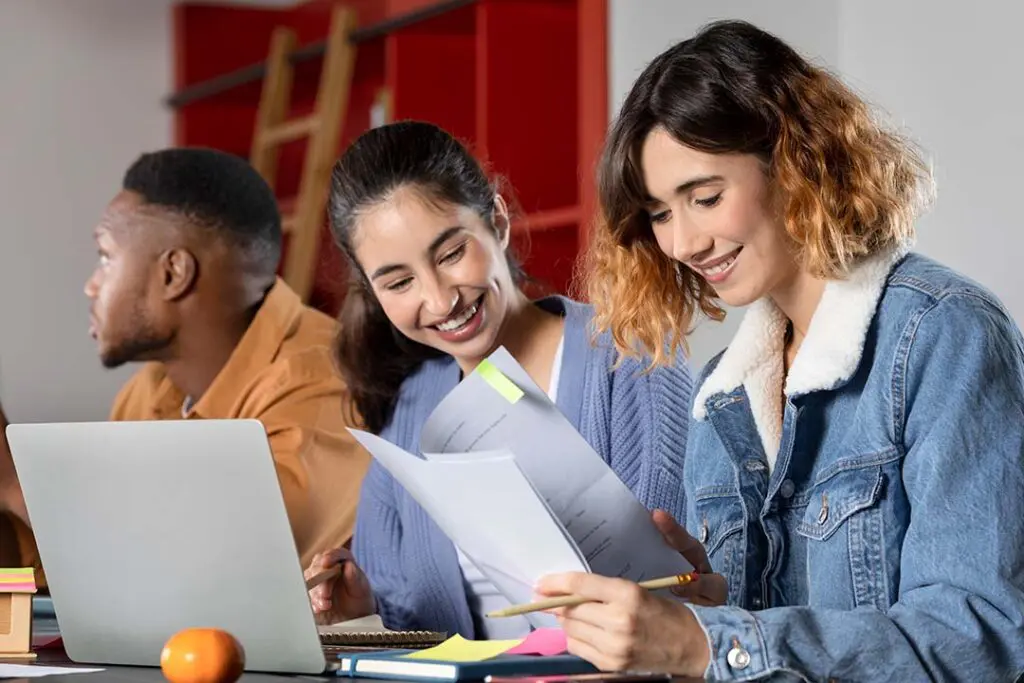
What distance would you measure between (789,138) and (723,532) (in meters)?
0.43

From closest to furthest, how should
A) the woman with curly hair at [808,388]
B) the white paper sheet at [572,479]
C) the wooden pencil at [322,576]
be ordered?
the woman with curly hair at [808,388]
the white paper sheet at [572,479]
the wooden pencil at [322,576]

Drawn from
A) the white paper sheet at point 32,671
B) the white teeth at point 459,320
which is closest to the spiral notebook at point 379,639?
the white paper sheet at point 32,671

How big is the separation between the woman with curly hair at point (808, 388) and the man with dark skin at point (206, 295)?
3.47 feet

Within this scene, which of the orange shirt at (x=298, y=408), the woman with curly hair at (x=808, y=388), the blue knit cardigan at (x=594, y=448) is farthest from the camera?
the orange shirt at (x=298, y=408)

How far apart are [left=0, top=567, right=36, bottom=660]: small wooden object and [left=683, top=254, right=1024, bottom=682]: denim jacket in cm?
67

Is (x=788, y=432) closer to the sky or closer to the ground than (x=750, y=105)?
closer to the ground

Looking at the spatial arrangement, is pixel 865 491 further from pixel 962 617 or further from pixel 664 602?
pixel 664 602

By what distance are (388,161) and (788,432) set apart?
737mm

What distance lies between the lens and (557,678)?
1.14 meters

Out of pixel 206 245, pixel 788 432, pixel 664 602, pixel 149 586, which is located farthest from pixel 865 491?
pixel 206 245

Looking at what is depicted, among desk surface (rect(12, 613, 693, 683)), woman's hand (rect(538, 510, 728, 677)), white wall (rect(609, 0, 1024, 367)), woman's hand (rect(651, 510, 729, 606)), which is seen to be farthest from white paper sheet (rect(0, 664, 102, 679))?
white wall (rect(609, 0, 1024, 367))

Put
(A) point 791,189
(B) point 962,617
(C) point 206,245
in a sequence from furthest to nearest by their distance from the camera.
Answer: (C) point 206,245
(A) point 791,189
(B) point 962,617

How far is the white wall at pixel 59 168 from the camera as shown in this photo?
15.9 feet

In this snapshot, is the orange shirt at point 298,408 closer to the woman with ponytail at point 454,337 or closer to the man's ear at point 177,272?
the man's ear at point 177,272
